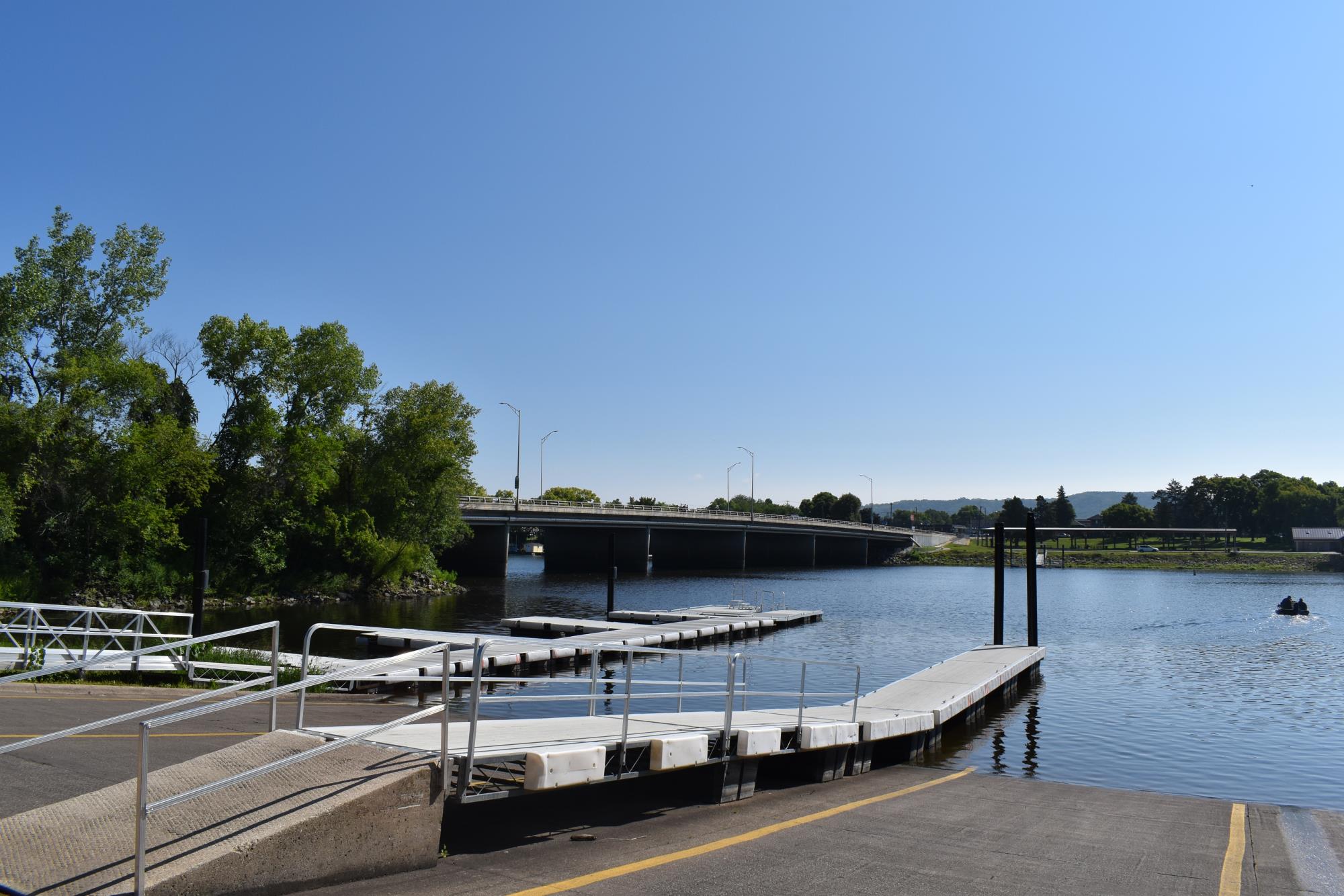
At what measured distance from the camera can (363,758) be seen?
688cm

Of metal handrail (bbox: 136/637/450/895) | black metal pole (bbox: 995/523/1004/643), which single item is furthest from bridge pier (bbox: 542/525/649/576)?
metal handrail (bbox: 136/637/450/895)

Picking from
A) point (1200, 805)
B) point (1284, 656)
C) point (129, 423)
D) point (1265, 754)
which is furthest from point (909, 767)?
point (129, 423)

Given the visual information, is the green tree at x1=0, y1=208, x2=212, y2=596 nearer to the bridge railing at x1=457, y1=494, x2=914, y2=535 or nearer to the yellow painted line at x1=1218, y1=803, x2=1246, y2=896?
the bridge railing at x1=457, y1=494, x2=914, y2=535

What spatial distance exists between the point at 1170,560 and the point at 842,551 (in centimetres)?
4693

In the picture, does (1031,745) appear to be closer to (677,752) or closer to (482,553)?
(677,752)

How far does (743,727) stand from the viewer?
11.1m

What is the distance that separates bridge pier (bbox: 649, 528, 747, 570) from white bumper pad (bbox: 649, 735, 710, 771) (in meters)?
106

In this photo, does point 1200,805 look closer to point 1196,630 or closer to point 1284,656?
point 1284,656

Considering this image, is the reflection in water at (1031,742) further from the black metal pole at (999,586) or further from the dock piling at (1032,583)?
the dock piling at (1032,583)

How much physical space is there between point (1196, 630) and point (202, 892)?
52.6 m

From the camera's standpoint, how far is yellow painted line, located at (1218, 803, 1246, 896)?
8.45m

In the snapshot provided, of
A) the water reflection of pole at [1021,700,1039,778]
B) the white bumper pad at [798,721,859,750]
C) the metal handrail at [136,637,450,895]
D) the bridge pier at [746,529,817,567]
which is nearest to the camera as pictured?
the metal handrail at [136,637,450,895]

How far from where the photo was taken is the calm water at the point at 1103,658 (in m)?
18.5

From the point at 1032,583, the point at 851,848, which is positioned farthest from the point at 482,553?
the point at 851,848
